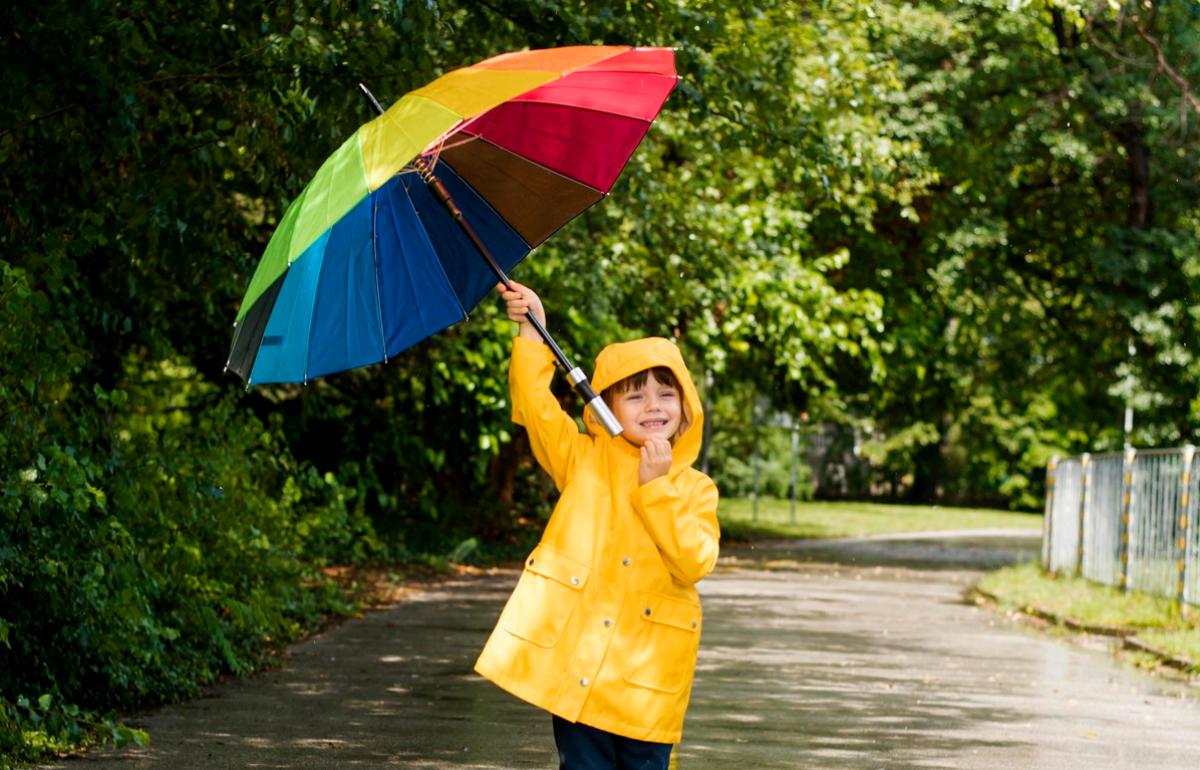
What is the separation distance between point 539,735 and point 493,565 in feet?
50.3

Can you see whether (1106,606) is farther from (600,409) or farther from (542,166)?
(600,409)

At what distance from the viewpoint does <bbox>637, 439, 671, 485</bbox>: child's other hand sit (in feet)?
15.2

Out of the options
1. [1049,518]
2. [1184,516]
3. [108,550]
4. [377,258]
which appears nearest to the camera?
[377,258]

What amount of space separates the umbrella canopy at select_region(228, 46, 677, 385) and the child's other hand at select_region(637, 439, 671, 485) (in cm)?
97

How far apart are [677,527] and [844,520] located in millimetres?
44643

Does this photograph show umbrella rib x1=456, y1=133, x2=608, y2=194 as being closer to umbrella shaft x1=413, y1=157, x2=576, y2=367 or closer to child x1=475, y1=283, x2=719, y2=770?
umbrella shaft x1=413, y1=157, x2=576, y2=367

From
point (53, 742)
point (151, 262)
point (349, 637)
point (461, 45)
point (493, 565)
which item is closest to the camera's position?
point (53, 742)

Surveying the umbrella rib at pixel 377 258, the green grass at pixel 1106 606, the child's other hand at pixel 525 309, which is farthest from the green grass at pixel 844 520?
the child's other hand at pixel 525 309

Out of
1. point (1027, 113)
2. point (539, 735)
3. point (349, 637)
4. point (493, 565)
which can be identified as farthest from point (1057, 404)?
point (539, 735)

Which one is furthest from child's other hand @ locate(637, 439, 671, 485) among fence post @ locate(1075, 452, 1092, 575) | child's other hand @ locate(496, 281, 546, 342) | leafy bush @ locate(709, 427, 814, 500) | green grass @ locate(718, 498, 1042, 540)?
leafy bush @ locate(709, 427, 814, 500)

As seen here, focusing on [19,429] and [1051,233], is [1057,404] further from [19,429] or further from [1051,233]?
[19,429]

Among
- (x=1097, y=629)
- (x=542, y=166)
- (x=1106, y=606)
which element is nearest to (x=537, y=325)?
(x=542, y=166)

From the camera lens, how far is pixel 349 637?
13.6m

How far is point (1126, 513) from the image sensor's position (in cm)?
1984
